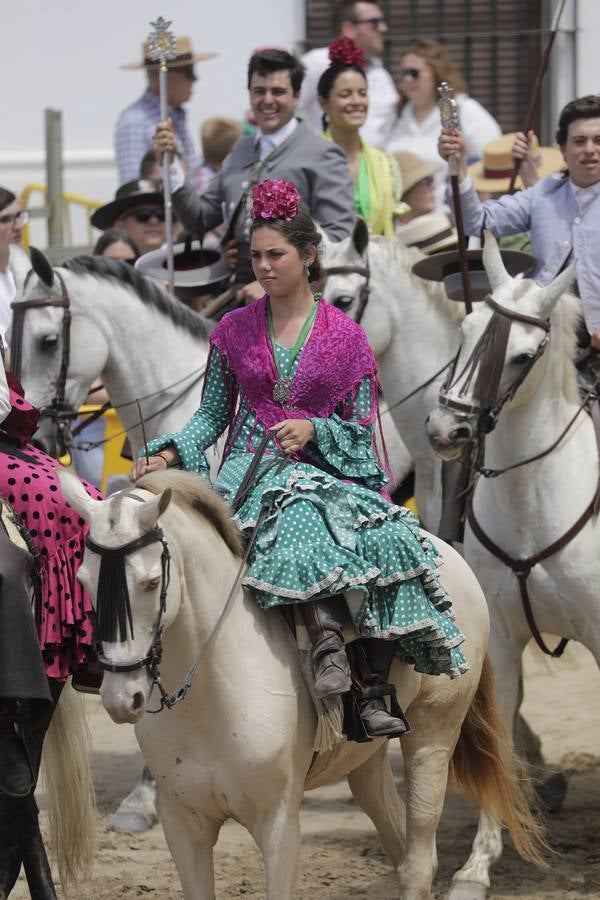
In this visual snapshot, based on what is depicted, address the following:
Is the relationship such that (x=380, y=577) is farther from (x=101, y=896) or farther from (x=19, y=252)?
(x=19, y=252)

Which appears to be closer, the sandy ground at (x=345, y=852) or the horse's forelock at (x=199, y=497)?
the horse's forelock at (x=199, y=497)

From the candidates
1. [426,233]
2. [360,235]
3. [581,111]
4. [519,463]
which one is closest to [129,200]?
[426,233]

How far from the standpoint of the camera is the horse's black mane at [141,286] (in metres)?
6.52

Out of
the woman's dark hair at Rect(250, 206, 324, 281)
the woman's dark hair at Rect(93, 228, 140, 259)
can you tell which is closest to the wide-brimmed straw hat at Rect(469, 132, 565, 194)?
the woman's dark hair at Rect(93, 228, 140, 259)

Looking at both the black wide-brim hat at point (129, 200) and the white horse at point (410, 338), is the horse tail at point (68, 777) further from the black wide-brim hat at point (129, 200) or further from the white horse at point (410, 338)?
the black wide-brim hat at point (129, 200)

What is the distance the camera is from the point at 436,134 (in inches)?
416

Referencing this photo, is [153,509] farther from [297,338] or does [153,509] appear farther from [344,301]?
[344,301]

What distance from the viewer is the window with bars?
516 inches

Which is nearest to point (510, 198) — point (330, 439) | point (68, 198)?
point (330, 439)

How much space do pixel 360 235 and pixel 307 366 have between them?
8.40 feet

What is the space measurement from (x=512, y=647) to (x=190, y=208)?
2.93 meters

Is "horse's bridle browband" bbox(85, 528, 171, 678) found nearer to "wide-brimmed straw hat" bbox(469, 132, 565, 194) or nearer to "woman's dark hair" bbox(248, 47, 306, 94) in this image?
"woman's dark hair" bbox(248, 47, 306, 94)

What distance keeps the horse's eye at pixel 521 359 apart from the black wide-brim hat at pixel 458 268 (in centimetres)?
112

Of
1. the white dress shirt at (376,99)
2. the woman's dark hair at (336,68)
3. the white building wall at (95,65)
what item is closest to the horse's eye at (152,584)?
the woman's dark hair at (336,68)
